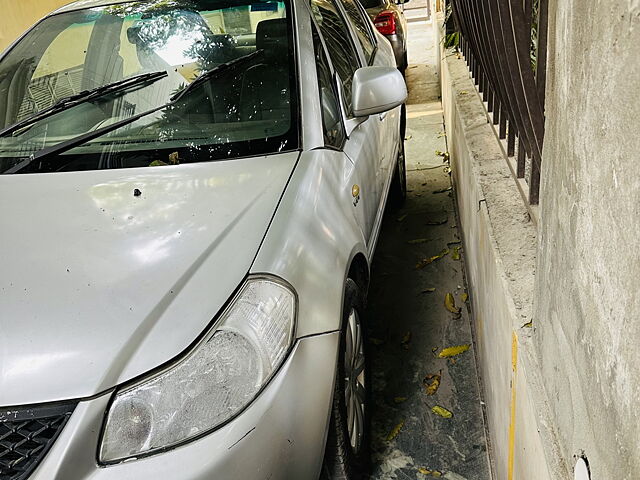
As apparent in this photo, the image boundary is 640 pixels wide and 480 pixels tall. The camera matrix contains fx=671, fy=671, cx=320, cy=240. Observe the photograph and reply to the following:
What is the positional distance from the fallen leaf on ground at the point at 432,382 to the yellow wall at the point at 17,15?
18.2 feet

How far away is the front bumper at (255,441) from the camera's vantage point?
1535 mm

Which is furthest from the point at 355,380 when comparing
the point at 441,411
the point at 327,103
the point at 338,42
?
the point at 338,42

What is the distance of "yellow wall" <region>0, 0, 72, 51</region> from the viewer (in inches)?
258

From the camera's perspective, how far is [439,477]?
2469mm

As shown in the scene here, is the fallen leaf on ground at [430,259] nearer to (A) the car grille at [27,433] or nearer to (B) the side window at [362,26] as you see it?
(B) the side window at [362,26]

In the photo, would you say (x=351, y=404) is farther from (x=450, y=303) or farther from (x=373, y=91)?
(x=450, y=303)

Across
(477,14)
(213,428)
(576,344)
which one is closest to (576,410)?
(576,344)

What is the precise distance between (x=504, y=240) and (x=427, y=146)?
168 inches

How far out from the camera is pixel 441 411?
280 centimetres

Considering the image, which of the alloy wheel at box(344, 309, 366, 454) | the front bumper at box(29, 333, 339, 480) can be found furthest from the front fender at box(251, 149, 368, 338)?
the alloy wheel at box(344, 309, 366, 454)

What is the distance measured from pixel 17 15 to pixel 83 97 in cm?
487

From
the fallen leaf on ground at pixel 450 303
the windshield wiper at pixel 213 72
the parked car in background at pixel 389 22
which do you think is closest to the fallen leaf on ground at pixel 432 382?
the fallen leaf on ground at pixel 450 303

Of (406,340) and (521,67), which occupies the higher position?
(521,67)

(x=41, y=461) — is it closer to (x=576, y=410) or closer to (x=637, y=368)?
(x=576, y=410)
